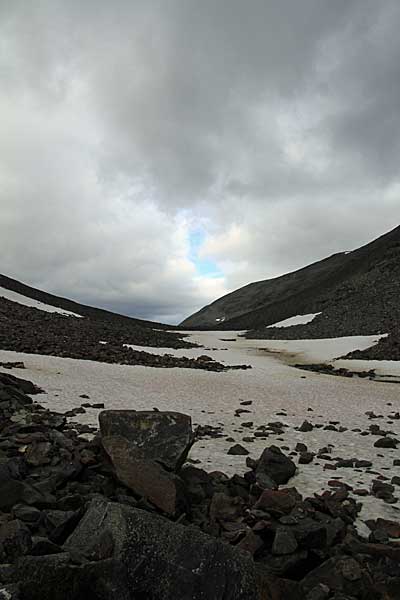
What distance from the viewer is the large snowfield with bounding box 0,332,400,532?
956 centimetres

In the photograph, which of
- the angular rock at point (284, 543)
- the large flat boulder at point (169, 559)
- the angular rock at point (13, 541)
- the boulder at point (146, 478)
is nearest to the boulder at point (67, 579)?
the large flat boulder at point (169, 559)

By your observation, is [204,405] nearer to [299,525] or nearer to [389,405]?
[389,405]

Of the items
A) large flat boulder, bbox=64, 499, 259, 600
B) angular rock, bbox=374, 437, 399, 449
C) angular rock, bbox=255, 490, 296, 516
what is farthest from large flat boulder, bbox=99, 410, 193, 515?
angular rock, bbox=374, 437, 399, 449

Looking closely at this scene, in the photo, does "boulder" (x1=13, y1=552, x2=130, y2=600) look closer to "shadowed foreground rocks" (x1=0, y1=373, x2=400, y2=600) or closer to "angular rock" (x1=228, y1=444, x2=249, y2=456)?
"shadowed foreground rocks" (x1=0, y1=373, x2=400, y2=600)

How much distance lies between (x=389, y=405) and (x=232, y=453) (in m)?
10.3

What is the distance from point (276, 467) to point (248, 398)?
31.8 ft

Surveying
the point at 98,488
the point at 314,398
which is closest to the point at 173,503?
the point at 98,488

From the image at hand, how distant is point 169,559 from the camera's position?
429cm

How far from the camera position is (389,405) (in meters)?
17.6

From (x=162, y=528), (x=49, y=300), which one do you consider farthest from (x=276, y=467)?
(x=49, y=300)

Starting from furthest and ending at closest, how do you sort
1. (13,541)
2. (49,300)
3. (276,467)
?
(49,300)
(276,467)
(13,541)

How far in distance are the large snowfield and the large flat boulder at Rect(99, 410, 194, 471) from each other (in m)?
1.08

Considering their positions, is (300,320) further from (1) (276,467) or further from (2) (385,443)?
(1) (276,467)

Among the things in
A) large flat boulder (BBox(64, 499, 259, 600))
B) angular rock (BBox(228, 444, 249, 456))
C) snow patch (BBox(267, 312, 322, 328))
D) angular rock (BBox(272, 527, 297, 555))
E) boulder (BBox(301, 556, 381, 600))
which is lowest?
boulder (BBox(301, 556, 381, 600))
